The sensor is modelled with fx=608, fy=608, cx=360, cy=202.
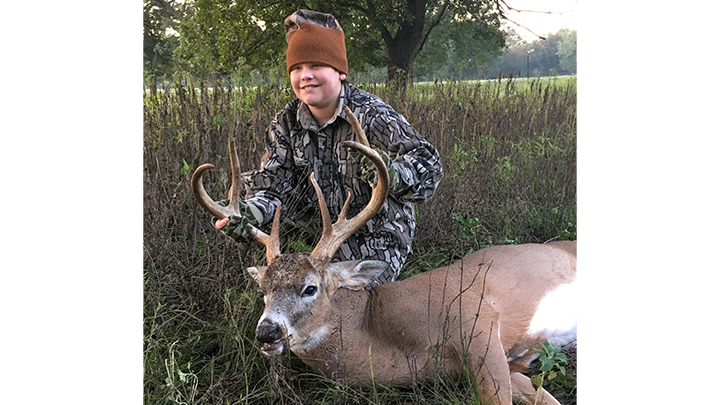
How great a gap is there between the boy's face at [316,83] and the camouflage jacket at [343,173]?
0.09 meters

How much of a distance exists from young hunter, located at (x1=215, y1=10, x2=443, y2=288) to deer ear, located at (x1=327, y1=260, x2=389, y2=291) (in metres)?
0.25

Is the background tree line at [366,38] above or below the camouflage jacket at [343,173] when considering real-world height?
above

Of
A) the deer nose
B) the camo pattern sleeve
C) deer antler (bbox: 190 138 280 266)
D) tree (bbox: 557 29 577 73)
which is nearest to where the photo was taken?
the deer nose

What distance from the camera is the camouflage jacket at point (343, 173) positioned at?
2.58 metres

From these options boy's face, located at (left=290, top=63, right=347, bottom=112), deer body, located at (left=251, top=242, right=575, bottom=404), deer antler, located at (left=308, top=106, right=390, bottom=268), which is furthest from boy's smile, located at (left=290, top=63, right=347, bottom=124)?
deer body, located at (left=251, top=242, right=575, bottom=404)

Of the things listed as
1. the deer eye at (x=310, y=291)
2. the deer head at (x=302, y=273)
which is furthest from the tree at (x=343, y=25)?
the deer eye at (x=310, y=291)

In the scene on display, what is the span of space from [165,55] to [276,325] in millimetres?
1119

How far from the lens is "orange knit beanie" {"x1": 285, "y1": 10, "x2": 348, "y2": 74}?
234cm

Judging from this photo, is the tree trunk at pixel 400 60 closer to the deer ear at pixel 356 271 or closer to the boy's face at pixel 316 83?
the boy's face at pixel 316 83

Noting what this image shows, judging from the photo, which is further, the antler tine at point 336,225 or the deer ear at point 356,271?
the deer ear at point 356,271

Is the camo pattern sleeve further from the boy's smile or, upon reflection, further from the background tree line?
the background tree line
